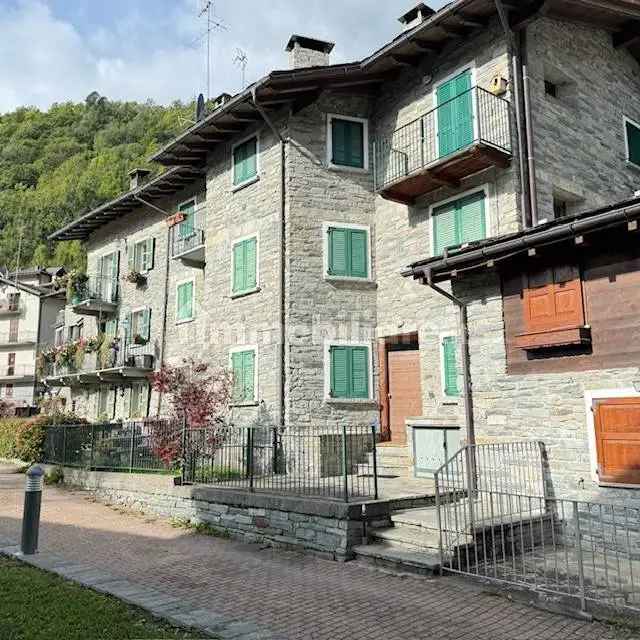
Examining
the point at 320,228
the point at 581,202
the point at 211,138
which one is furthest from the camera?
the point at 211,138

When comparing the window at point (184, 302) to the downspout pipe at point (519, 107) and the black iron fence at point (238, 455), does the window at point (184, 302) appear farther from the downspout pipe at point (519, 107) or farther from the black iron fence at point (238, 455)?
the downspout pipe at point (519, 107)

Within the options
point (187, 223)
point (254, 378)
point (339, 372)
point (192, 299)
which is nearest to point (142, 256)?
point (187, 223)

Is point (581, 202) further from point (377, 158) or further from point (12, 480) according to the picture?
point (12, 480)

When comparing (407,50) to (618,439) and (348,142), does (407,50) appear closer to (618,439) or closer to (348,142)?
(348,142)

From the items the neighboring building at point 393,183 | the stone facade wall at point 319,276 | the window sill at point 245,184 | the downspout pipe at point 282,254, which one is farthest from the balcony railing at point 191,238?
the stone facade wall at point 319,276

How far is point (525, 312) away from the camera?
32.1 feet

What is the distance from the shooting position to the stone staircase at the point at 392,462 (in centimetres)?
1295

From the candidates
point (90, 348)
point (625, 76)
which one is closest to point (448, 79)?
point (625, 76)

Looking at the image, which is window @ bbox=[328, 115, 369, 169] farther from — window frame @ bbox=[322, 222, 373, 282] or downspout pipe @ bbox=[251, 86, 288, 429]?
window frame @ bbox=[322, 222, 373, 282]

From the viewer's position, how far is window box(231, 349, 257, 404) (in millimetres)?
15773

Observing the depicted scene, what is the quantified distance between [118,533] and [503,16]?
12.5 meters

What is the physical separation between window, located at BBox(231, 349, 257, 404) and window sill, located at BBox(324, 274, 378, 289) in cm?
266

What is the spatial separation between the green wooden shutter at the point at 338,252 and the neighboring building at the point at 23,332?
37258mm

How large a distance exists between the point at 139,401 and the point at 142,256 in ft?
18.1
